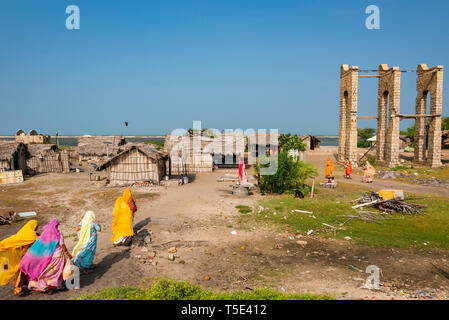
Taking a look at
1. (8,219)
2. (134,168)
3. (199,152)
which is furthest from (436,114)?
(8,219)

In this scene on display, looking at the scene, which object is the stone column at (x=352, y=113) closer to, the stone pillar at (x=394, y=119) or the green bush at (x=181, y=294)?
the stone pillar at (x=394, y=119)

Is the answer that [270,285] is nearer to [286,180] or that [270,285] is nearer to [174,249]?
[174,249]

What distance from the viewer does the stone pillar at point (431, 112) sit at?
23.8m

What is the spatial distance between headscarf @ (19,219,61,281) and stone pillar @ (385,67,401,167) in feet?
82.7

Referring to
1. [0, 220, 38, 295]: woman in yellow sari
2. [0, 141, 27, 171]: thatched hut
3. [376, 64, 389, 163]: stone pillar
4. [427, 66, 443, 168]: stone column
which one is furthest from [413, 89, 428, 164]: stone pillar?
[0, 141, 27, 171]: thatched hut

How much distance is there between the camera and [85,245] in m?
6.50

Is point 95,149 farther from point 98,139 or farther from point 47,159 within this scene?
point 47,159

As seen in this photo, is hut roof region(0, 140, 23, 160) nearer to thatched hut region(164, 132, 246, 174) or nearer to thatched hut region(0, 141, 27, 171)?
thatched hut region(0, 141, 27, 171)

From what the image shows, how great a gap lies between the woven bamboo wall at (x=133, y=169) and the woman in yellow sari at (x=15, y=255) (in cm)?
1236

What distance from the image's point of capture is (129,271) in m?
6.86

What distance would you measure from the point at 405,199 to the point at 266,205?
616 cm

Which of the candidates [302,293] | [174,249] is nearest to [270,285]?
[302,293]

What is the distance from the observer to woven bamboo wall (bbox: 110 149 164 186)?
1809cm
